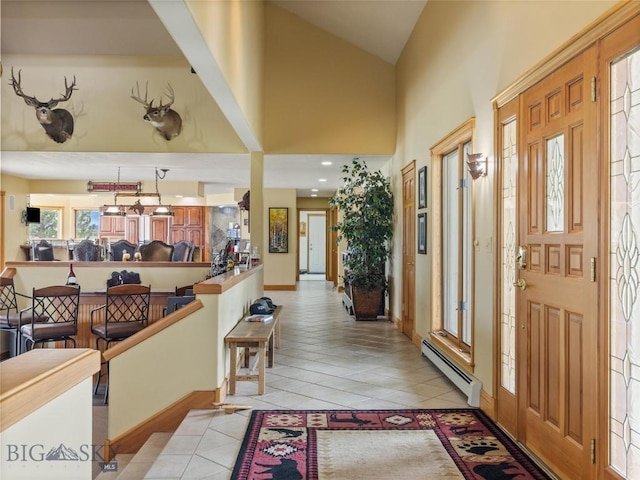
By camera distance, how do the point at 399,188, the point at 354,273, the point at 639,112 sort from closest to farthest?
the point at 639,112 → the point at 399,188 → the point at 354,273

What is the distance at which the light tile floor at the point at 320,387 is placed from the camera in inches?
105

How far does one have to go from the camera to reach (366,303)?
7.16 metres

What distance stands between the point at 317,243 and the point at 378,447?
1448cm

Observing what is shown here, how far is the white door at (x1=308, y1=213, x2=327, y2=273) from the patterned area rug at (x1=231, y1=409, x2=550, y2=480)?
13778mm

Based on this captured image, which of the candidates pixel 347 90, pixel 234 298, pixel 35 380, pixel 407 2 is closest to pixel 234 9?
pixel 407 2

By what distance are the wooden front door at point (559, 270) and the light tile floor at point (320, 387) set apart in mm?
1046

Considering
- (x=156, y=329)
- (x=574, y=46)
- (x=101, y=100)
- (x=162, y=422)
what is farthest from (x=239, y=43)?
(x=162, y=422)

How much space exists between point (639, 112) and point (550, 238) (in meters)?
0.80

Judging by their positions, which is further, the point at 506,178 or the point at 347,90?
the point at 347,90

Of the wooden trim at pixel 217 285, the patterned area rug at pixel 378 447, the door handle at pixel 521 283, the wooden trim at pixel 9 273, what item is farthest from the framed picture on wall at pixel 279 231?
the door handle at pixel 521 283

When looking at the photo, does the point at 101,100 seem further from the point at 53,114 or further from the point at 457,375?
the point at 457,375

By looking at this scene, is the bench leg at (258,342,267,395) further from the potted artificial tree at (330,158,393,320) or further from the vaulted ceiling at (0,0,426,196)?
the vaulted ceiling at (0,0,426,196)

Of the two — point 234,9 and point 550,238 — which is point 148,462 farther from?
point 234,9

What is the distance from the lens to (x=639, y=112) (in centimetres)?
182
